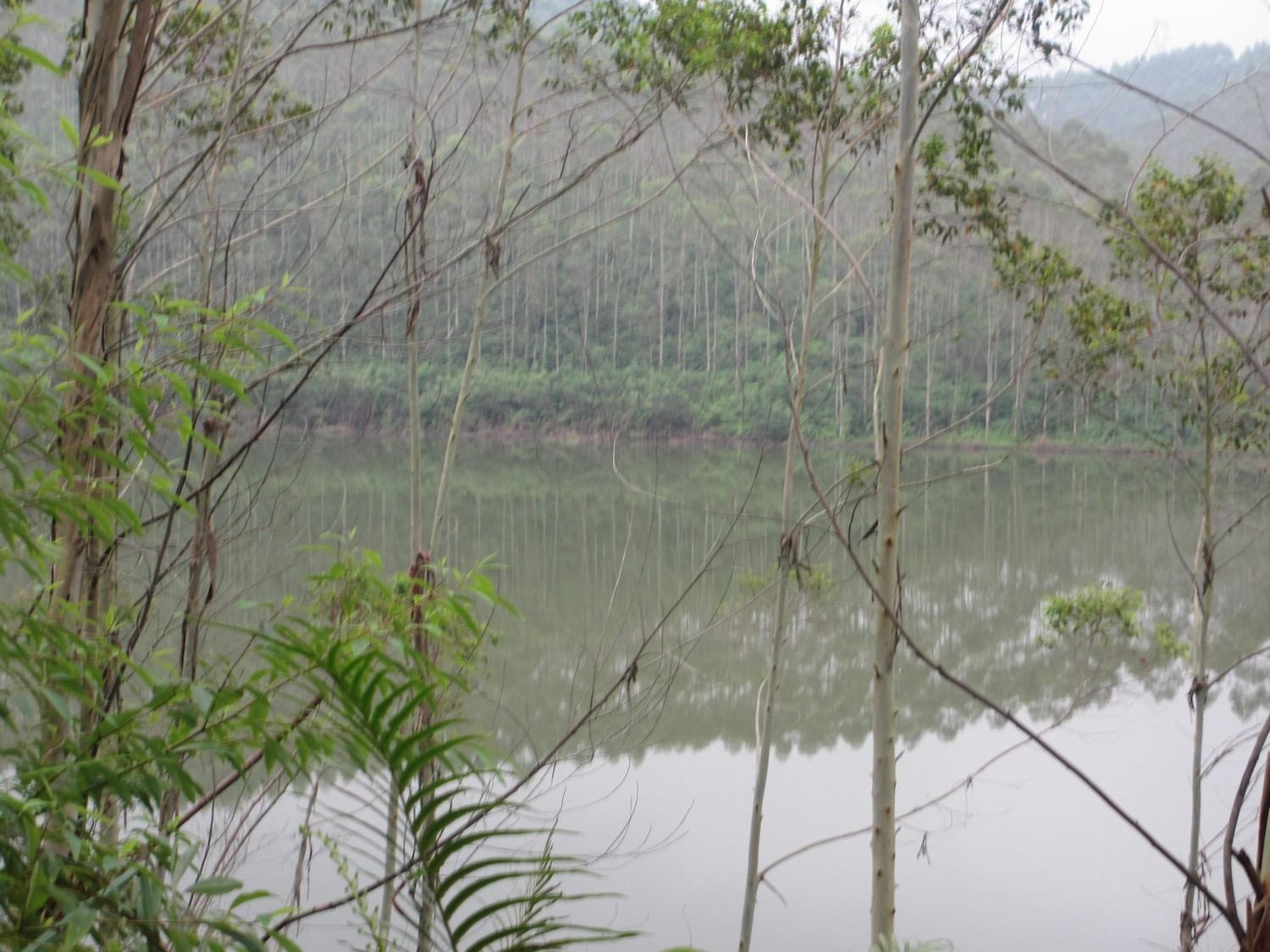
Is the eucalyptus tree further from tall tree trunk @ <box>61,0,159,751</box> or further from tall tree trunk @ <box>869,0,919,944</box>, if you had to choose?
tall tree trunk @ <box>869,0,919,944</box>

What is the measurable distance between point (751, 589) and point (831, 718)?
9.53ft

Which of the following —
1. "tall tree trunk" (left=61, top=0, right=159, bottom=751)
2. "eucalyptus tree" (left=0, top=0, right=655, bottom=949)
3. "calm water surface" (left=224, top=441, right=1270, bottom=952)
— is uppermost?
"tall tree trunk" (left=61, top=0, right=159, bottom=751)

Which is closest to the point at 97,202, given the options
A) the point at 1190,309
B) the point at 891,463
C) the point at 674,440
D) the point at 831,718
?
the point at 891,463

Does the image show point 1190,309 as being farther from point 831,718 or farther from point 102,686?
point 102,686

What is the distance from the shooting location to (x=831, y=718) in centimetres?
707

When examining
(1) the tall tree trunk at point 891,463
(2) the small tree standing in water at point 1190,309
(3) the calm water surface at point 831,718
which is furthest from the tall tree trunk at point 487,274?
(2) the small tree standing in water at point 1190,309

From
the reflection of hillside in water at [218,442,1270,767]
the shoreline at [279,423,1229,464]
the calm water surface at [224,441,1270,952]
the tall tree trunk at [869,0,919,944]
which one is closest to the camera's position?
the tall tree trunk at [869,0,919,944]

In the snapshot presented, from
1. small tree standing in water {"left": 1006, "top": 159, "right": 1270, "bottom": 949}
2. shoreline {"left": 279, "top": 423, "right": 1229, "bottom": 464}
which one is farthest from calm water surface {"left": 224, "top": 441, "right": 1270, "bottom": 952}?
shoreline {"left": 279, "top": 423, "right": 1229, "bottom": 464}

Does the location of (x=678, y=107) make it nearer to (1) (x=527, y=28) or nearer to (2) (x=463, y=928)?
(1) (x=527, y=28)

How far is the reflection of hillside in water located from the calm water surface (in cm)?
3

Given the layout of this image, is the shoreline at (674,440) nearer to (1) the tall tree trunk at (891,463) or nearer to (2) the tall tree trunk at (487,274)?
(2) the tall tree trunk at (487,274)

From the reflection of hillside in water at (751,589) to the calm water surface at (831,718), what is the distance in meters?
0.03

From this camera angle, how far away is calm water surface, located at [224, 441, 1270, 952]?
480 cm

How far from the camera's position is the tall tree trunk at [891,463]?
2.09 metres
